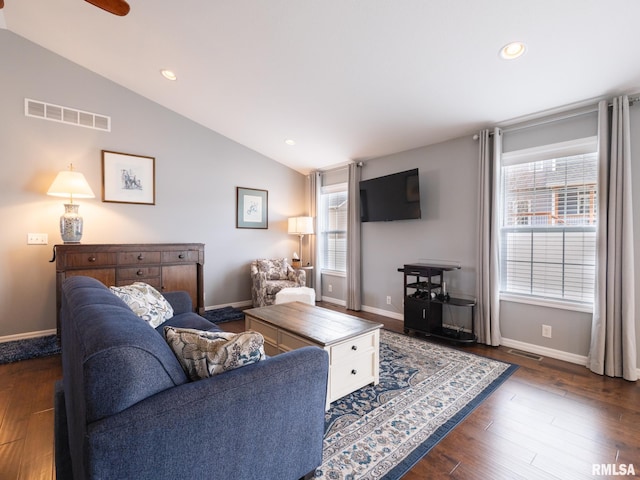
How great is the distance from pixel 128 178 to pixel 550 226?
504 centimetres

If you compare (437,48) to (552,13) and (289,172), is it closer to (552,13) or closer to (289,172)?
(552,13)

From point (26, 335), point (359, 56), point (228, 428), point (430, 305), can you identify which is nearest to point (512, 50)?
point (359, 56)

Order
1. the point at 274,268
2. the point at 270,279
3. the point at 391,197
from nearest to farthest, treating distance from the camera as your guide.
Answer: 1. the point at 391,197
2. the point at 270,279
3. the point at 274,268

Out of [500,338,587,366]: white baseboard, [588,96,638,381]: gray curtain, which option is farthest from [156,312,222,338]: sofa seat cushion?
[588,96,638,381]: gray curtain

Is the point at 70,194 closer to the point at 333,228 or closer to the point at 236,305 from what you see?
the point at 236,305

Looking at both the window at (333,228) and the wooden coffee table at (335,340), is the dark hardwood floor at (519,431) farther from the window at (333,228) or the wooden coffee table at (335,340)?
the window at (333,228)

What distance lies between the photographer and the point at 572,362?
9.46 feet

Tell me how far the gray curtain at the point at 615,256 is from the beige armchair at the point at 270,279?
3.46 m

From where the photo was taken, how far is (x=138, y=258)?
3.69 m

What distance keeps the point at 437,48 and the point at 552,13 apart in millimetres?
737

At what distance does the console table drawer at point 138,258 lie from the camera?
11.7ft

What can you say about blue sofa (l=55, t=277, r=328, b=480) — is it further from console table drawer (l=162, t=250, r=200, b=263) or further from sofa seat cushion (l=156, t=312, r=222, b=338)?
console table drawer (l=162, t=250, r=200, b=263)

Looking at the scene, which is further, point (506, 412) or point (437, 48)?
point (437, 48)

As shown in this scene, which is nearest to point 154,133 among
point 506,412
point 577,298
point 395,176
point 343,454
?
point 395,176
